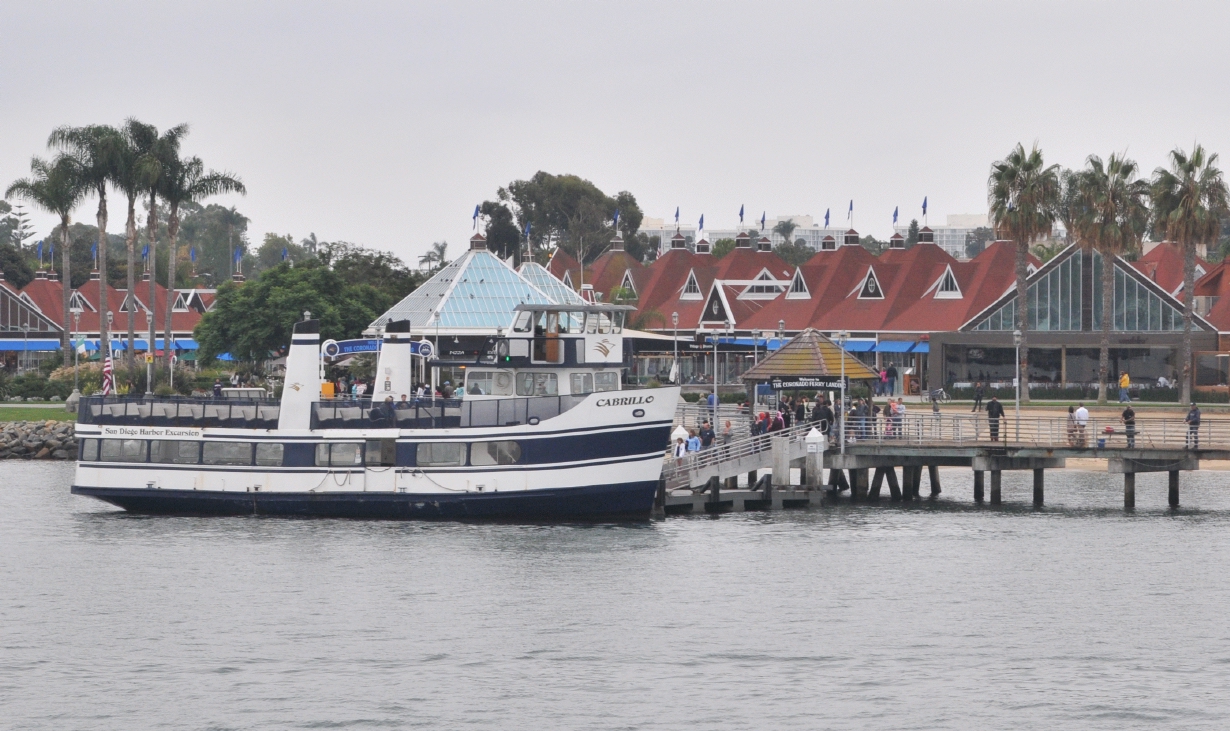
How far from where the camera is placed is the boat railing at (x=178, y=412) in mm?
49312

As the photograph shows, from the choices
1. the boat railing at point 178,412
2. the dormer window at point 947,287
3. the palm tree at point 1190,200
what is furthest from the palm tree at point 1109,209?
the boat railing at point 178,412

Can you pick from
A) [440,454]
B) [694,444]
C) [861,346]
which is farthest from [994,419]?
[861,346]

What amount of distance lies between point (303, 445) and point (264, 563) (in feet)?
20.2

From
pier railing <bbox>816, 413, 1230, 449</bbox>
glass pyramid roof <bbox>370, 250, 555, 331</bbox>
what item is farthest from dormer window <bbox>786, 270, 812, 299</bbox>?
pier railing <bbox>816, 413, 1230, 449</bbox>

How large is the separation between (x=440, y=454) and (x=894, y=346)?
5287 centimetres

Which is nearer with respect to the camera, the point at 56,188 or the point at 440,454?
the point at 440,454

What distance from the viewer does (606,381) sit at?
5003 cm

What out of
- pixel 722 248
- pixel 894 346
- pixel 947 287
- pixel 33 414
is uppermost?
pixel 722 248

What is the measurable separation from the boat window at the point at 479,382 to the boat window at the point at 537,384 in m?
0.90

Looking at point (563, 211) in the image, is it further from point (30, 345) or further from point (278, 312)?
point (278, 312)

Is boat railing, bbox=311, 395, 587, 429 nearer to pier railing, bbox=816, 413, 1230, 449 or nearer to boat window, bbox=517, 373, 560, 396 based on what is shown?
boat window, bbox=517, 373, 560, 396

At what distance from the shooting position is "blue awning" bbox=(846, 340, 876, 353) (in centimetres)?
9838

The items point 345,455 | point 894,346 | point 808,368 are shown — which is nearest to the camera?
point 345,455

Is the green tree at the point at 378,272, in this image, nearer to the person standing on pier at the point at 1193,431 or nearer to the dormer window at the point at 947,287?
the dormer window at the point at 947,287
